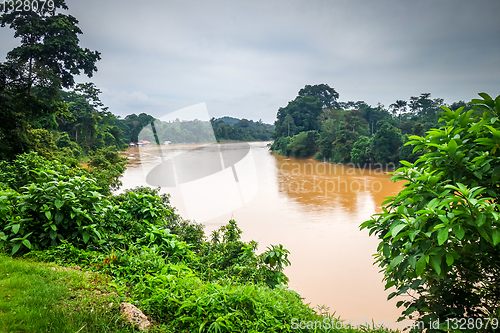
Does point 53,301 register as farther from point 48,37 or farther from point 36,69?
point 48,37

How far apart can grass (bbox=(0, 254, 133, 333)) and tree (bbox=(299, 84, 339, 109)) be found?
50.2 meters

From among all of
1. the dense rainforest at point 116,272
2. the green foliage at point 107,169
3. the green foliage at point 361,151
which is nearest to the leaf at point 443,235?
the dense rainforest at point 116,272

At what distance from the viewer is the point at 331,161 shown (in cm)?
2431

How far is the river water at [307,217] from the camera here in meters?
4.25

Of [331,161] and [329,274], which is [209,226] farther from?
[331,161]

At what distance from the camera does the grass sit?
135 centimetres

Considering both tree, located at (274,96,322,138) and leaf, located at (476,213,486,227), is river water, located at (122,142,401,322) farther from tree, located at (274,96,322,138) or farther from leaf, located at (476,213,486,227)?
tree, located at (274,96,322,138)

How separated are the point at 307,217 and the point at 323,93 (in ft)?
149

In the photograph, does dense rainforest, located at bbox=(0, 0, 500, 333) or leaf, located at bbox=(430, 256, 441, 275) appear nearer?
leaf, located at bbox=(430, 256, 441, 275)

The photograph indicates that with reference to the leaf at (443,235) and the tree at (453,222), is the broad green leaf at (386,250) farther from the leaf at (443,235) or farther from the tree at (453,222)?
the leaf at (443,235)

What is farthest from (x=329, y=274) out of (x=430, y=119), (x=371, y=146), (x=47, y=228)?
(x=430, y=119)

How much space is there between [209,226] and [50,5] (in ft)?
38.8

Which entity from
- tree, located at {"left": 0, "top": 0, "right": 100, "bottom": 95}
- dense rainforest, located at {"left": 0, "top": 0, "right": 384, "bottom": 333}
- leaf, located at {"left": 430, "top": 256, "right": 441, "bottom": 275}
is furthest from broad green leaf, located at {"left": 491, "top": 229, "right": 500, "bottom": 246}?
tree, located at {"left": 0, "top": 0, "right": 100, "bottom": 95}

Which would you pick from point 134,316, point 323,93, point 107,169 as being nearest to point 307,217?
point 107,169
